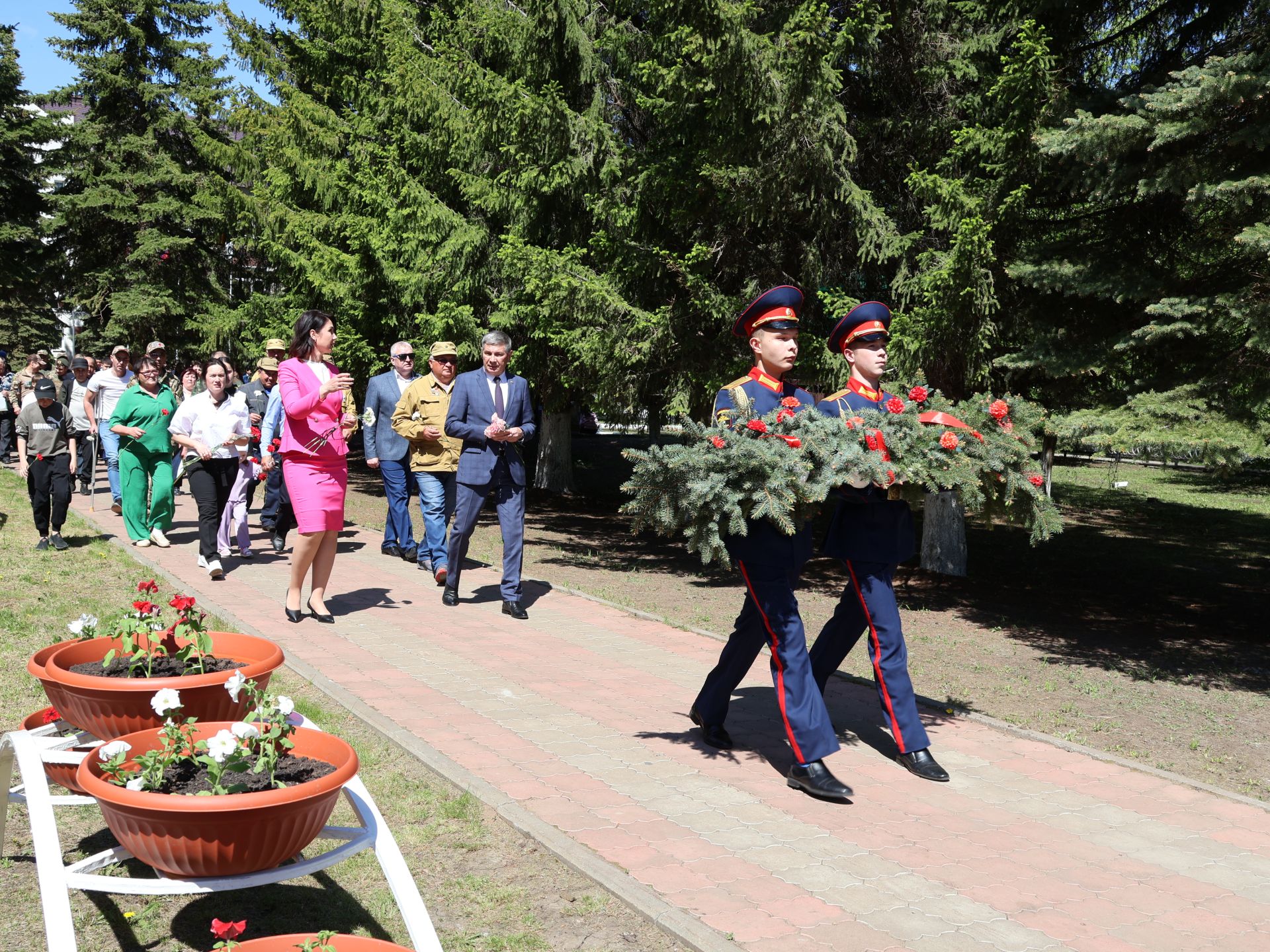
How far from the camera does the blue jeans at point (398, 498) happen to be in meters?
11.8

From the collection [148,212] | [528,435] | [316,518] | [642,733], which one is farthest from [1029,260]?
[148,212]

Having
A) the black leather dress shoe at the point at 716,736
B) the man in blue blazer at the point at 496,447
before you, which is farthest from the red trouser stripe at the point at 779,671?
the man in blue blazer at the point at 496,447

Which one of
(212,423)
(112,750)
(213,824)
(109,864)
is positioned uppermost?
(212,423)

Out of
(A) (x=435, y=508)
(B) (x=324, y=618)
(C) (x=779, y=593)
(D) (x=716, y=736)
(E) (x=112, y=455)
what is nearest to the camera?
(C) (x=779, y=593)

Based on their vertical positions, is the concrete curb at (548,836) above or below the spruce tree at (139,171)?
below

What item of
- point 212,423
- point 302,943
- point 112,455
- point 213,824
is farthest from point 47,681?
point 112,455

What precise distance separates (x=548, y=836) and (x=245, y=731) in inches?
63.9

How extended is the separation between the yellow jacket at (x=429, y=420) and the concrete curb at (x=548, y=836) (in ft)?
13.4

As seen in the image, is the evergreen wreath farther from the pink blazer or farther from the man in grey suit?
the man in grey suit

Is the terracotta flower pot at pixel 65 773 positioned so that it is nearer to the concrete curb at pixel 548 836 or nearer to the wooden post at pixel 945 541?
the concrete curb at pixel 548 836

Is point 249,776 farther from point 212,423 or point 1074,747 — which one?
point 212,423

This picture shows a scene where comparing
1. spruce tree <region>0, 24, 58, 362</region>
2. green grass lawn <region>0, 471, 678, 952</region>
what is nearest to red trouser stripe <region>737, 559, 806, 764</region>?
green grass lawn <region>0, 471, 678, 952</region>

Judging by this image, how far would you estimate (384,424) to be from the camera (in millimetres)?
11898

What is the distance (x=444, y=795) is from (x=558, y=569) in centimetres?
700
